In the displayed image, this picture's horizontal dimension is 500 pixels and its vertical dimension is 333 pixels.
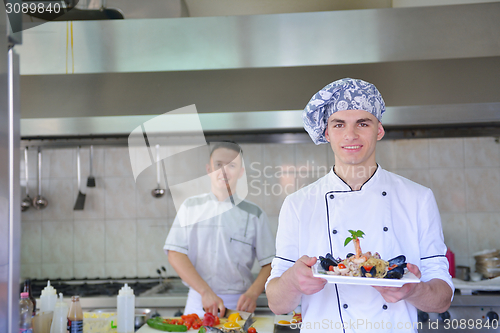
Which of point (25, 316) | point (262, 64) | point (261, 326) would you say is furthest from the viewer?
point (262, 64)

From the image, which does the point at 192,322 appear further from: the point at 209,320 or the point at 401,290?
the point at 401,290

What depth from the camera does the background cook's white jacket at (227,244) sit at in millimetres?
2475

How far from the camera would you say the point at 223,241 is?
2.62 meters

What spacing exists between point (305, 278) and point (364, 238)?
330 millimetres

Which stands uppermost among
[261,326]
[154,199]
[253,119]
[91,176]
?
[253,119]

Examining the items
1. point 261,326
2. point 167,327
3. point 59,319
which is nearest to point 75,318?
point 59,319

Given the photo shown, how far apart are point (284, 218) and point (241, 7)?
207 cm

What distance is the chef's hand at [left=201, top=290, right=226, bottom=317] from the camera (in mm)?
2125

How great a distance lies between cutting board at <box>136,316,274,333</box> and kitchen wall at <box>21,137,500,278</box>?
4.01 ft

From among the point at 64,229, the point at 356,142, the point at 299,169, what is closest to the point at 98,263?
the point at 64,229

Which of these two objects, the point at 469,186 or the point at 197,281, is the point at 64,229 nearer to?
the point at 197,281

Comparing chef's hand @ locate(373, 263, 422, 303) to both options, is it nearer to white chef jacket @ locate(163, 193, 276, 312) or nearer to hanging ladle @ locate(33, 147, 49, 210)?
white chef jacket @ locate(163, 193, 276, 312)

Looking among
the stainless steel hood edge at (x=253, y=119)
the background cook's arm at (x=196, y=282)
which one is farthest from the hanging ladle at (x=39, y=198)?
the background cook's arm at (x=196, y=282)

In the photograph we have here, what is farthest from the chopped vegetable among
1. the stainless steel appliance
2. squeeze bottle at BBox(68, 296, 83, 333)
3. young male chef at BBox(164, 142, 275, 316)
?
the stainless steel appliance
